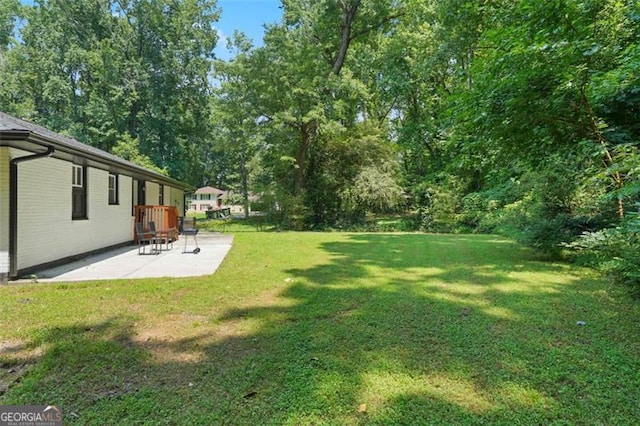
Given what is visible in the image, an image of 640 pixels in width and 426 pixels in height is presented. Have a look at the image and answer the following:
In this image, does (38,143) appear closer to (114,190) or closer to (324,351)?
(114,190)

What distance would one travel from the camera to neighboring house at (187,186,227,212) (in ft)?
173

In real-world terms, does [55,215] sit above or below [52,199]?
below

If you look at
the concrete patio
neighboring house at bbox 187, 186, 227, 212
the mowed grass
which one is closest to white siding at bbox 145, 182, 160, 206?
the concrete patio

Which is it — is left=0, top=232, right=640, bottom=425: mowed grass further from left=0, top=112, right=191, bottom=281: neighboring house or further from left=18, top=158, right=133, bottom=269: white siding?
left=18, top=158, right=133, bottom=269: white siding

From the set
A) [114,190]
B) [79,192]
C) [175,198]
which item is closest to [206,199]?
[175,198]

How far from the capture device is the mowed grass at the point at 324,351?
2.34m

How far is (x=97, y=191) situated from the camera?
9.16 metres

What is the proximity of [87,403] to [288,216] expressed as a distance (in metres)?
16.9

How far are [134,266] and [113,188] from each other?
413 centimetres

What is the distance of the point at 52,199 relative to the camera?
23.4ft

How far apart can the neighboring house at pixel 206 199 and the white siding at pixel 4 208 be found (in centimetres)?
4729

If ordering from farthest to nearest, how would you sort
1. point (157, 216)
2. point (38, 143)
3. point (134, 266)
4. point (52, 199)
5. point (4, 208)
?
point (157, 216), point (134, 266), point (52, 199), point (4, 208), point (38, 143)

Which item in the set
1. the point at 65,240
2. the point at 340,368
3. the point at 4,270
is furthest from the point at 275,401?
the point at 65,240

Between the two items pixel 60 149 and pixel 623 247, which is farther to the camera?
pixel 60 149
